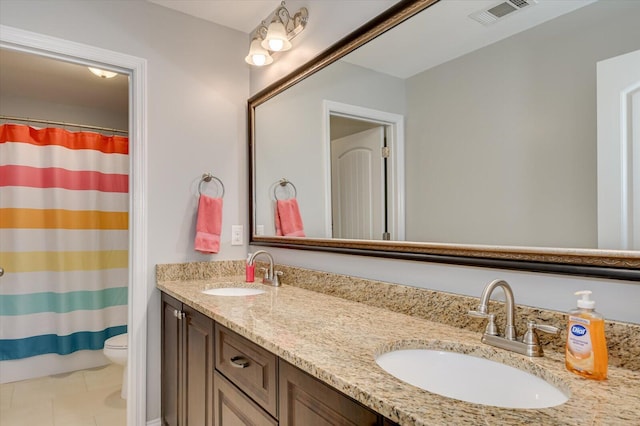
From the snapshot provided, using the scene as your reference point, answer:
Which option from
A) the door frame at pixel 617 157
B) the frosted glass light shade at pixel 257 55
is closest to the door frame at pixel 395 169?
the door frame at pixel 617 157

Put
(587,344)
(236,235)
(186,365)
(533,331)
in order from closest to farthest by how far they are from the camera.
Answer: (587,344) → (533,331) → (186,365) → (236,235)

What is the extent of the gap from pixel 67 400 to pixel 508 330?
2.79 m

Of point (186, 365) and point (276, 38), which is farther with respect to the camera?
point (276, 38)

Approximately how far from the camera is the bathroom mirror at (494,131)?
874 mm

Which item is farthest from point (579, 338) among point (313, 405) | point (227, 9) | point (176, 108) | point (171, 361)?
point (227, 9)

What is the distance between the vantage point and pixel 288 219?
2.07 meters

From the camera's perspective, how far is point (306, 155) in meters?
1.95

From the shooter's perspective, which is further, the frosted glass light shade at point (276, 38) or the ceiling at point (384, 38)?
the frosted glass light shade at point (276, 38)

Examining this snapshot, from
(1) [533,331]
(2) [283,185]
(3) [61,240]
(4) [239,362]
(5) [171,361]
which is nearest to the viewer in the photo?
(1) [533,331]

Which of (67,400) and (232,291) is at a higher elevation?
(232,291)

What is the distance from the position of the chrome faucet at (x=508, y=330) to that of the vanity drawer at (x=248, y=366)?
0.56 m

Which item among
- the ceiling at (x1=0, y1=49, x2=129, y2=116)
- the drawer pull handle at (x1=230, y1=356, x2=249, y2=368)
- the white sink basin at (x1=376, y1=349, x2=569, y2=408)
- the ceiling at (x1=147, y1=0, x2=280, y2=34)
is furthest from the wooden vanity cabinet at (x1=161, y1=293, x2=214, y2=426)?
the ceiling at (x1=0, y1=49, x2=129, y2=116)

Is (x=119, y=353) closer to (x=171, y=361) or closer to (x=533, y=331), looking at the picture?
(x=171, y=361)

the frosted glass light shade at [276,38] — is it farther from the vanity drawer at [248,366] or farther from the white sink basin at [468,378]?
the white sink basin at [468,378]
